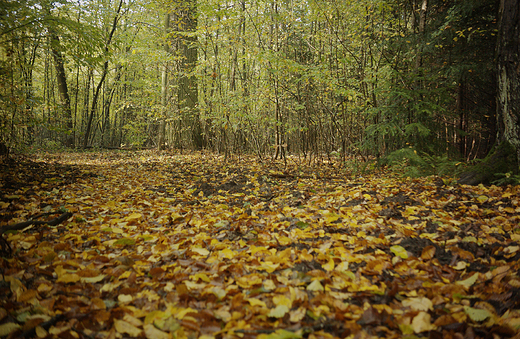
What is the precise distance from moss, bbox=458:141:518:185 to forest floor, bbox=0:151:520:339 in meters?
0.40

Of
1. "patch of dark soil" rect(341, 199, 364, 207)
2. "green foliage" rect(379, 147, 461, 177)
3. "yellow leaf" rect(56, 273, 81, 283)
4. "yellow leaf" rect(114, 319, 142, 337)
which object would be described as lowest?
"yellow leaf" rect(114, 319, 142, 337)

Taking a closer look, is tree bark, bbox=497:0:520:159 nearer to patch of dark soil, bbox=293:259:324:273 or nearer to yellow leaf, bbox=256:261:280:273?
patch of dark soil, bbox=293:259:324:273

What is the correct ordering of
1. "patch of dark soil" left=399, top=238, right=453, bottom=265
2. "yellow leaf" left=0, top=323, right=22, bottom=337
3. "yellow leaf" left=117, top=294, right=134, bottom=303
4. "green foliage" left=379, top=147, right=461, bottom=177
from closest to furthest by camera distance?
"yellow leaf" left=0, top=323, right=22, bottom=337, "yellow leaf" left=117, top=294, right=134, bottom=303, "patch of dark soil" left=399, top=238, right=453, bottom=265, "green foliage" left=379, top=147, right=461, bottom=177

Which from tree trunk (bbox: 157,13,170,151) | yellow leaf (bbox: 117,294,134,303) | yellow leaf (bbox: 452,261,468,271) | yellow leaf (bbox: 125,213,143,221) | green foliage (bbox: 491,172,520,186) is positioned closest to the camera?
yellow leaf (bbox: 117,294,134,303)

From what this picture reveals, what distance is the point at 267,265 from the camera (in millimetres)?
2186

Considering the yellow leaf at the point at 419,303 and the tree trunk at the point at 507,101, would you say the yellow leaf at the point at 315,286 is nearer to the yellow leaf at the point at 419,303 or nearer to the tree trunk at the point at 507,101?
the yellow leaf at the point at 419,303

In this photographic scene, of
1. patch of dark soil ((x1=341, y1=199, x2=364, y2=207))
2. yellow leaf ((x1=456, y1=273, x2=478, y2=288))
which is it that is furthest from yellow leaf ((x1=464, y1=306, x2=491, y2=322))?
patch of dark soil ((x1=341, y1=199, x2=364, y2=207))

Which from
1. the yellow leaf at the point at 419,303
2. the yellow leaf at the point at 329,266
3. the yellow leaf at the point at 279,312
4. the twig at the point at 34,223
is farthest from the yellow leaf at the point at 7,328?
the yellow leaf at the point at 419,303

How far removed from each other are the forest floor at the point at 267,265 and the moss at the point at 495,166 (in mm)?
401

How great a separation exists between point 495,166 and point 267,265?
13.7ft

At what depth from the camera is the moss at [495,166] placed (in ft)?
13.3

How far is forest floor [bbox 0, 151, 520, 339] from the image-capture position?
5.02 feet

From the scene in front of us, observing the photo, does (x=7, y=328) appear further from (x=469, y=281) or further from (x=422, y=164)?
(x=422, y=164)

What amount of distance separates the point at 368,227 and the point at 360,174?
3.51m
